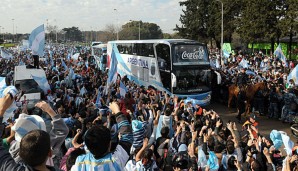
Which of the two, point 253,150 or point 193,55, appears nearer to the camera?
point 253,150

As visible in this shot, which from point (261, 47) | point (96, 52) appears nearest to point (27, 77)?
point (96, 52)

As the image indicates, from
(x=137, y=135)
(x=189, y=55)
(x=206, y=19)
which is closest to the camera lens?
(x=137, y=135)

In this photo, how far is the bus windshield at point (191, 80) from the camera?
1512cm

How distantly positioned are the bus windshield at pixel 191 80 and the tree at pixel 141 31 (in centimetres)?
7224

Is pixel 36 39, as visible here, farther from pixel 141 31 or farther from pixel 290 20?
pixel 141 31

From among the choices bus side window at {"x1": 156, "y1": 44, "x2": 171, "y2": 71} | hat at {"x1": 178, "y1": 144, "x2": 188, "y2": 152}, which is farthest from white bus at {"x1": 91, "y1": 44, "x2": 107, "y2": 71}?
hat at {"x1": 178, "y1": 144, "x2": 188, "y2": 152}

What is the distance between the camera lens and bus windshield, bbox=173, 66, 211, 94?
49.6 feet

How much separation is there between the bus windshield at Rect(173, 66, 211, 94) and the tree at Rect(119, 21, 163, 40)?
72.2 m

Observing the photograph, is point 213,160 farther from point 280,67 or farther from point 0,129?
point 280,67

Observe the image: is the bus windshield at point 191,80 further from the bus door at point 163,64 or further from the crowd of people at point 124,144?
the crowd of people at point 124,144

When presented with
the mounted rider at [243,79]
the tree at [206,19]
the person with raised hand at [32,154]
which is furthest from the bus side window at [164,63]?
the tree at [206,19]

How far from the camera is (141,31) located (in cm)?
9531

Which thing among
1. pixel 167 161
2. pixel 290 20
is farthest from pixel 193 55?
pixel 290 20

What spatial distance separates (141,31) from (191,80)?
8163 centimetres
